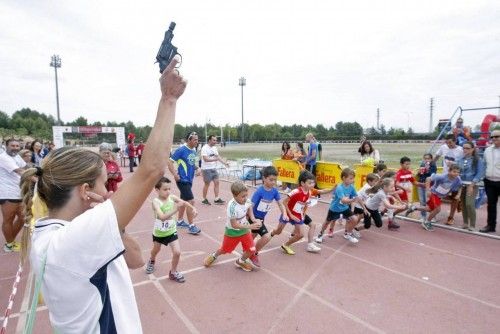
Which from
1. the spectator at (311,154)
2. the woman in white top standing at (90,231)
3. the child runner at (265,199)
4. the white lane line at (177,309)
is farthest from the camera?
the spectator at (311,154)

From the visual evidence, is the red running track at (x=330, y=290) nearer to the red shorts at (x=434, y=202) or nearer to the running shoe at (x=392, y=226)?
the running shoe at (x=392, y=226)

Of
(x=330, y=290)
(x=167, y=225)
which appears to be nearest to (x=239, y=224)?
(x=167, y=225)

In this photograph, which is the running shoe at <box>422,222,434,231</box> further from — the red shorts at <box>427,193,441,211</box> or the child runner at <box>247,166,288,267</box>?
the child runner at <box>247,166,288,267</box>

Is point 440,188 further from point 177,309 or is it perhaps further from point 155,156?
point 155,156

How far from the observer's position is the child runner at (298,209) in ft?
17.5

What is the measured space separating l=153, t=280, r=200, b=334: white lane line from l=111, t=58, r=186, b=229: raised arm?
2.73 metres

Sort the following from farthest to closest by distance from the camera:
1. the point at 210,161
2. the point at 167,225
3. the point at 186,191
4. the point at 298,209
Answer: the point at 210,161
the point at 186,191
the point at 298,209
the point at 167,225

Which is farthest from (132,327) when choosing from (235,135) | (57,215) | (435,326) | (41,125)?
(235,135)

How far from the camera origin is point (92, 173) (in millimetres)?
1221

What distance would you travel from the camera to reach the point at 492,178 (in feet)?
20.8

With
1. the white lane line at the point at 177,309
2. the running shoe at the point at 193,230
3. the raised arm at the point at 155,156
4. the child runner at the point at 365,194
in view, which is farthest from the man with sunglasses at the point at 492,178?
the raised arm at the point at 155,156

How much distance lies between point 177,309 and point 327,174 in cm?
747

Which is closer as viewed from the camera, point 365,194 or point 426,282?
point 426,282

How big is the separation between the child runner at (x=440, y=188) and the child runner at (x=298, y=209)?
3.21 meters
